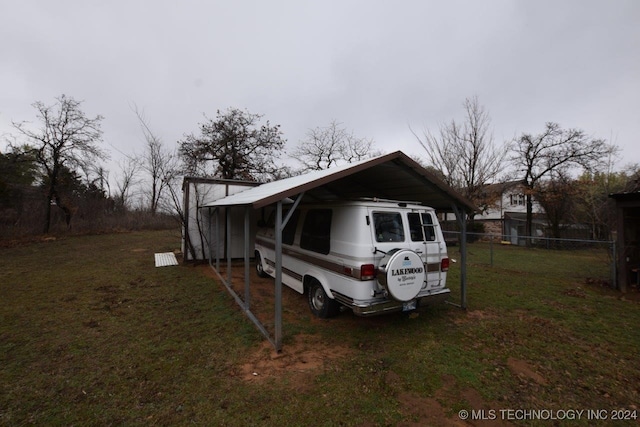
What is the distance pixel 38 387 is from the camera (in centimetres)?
Result: 297

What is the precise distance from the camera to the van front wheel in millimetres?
4707

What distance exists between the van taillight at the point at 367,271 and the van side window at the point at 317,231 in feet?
2.65

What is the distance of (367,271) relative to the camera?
3.87 m

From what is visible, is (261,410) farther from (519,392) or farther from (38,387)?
(519,392)

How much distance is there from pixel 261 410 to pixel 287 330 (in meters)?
1.78

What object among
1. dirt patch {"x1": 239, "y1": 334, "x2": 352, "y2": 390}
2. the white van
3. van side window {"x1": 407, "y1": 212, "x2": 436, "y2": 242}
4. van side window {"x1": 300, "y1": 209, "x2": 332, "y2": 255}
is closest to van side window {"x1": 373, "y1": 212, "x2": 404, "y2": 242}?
the white van

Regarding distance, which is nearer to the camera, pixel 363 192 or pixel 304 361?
pixel 304 361

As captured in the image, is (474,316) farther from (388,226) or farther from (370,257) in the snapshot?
(370,257)

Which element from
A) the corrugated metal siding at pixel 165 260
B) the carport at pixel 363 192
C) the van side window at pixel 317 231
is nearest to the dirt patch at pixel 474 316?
the carport at pixel 363 192

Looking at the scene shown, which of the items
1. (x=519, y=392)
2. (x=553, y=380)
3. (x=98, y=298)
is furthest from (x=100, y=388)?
(x=553, y=380)

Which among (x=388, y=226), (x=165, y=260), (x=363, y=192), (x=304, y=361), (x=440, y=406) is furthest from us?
(x=165, y=260)

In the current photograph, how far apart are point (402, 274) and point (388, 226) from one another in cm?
81

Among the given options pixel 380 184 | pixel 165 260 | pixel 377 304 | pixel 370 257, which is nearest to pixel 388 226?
pixel 370 257

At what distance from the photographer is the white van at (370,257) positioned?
152 inches
